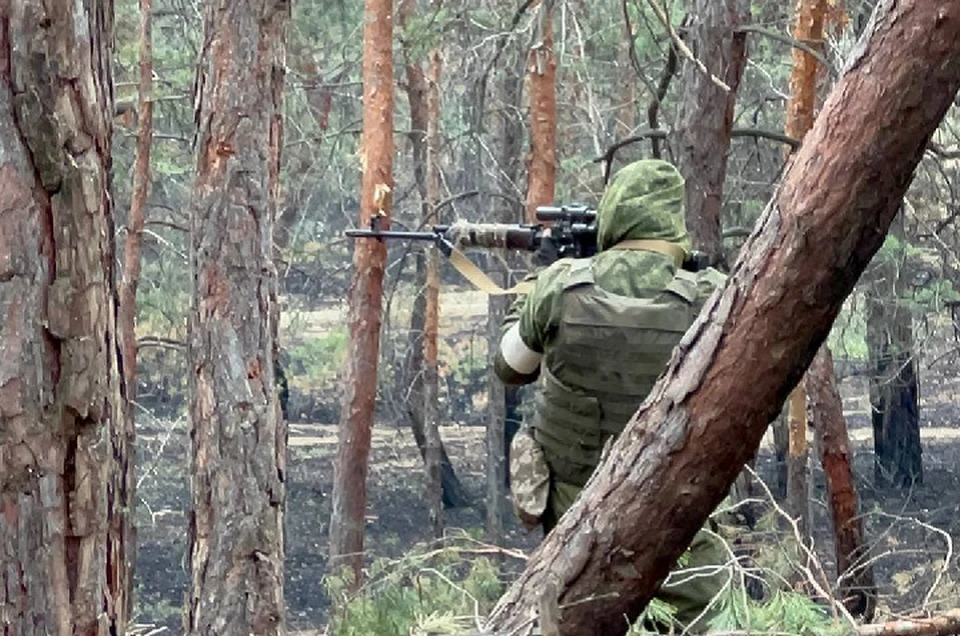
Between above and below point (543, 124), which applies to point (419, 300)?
below

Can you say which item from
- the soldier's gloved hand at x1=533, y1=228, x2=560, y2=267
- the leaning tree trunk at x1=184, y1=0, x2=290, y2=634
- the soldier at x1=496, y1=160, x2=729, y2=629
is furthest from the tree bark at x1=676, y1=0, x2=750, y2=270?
the soldier at x1=496, y1=160, x2=729, y2=629

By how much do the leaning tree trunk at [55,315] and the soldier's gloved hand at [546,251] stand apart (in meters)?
2.97

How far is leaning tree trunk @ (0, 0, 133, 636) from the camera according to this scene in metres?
1.73

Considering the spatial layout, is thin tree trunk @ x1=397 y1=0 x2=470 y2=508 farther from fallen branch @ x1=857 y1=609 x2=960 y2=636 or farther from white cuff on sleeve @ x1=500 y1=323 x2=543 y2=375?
fallen branch @ x1=857 y1=609 x2=960 y2=636

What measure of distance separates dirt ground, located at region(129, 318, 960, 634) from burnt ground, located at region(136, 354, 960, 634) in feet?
0.07

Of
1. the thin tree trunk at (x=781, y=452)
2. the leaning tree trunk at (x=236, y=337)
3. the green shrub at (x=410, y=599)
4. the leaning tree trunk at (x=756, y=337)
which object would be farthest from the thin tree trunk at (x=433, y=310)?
the leaning tree trunk at (x=756, y=337)

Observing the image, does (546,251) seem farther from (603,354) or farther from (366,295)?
(366,295)

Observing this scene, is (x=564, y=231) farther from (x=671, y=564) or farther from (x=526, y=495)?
(x=671, y=564)

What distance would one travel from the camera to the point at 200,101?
4.82 meters

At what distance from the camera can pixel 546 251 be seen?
4766mm

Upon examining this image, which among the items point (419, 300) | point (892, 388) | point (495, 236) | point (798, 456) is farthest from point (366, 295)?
point (892, 388)

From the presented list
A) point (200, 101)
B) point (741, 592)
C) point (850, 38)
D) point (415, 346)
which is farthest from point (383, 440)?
point (741, 592)

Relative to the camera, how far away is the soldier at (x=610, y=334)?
12.7ft

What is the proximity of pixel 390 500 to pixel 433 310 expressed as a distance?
6575 millimetres
